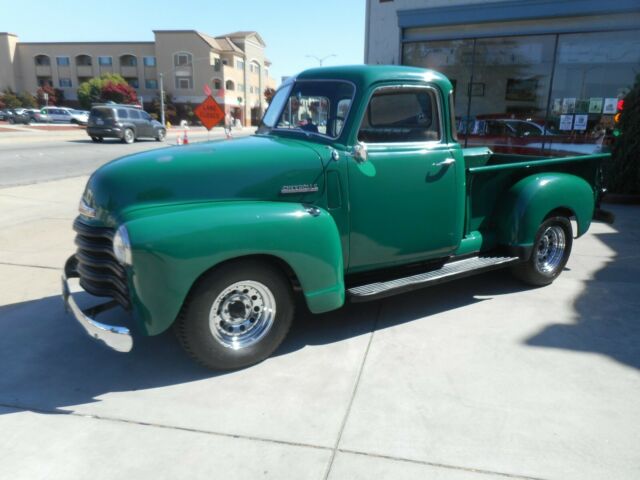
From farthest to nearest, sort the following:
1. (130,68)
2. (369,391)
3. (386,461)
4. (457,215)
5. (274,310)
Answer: (130,68) → (457,215) → (274,310) → (369,391) → (386,461)

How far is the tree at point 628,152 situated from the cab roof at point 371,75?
21.9ft

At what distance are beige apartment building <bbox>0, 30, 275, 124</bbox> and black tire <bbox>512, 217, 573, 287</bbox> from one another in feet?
214

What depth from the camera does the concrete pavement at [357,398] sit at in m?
2.43

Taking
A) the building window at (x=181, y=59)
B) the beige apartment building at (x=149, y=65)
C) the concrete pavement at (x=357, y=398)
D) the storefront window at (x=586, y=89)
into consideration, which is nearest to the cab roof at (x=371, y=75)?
the concrete pavement at (x=357, y=398)

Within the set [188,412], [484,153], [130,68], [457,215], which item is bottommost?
[188,412]

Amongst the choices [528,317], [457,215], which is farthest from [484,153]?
[528,317]

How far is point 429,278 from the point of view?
12.9 ft

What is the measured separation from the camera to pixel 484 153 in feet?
16.7

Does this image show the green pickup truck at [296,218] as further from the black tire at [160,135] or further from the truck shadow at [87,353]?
the black tire at [160,135]

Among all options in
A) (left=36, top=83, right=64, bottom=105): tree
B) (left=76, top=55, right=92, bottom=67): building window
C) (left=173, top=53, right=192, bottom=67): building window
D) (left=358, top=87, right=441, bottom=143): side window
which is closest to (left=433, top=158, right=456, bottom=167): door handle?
(left=358, top=87, right=441, bottom=143): side window

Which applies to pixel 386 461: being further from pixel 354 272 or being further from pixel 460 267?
pixel 460 267

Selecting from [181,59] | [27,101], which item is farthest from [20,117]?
[181,59]

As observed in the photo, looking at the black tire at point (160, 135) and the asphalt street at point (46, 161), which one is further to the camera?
the black tire at point (160, 135)

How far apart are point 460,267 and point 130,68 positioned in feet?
252
